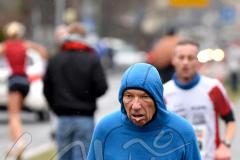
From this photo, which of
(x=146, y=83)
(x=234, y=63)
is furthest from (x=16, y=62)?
(x=234, y=63)

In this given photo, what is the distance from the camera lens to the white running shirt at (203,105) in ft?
27.6

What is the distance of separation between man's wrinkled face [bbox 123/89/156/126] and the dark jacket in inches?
194

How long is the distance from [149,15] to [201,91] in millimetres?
77264

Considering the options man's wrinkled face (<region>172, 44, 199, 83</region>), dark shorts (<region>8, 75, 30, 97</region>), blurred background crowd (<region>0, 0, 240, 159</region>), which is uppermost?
man's wrinkled face (<region>172, 44, 199, 83</region>)

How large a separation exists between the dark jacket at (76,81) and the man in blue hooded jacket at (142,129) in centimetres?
472

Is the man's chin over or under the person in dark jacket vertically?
over

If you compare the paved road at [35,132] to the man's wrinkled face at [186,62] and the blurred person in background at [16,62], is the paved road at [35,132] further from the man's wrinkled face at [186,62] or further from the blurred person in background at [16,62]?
the man's wrinkled face at [186,62]

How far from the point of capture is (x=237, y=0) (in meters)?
72.4

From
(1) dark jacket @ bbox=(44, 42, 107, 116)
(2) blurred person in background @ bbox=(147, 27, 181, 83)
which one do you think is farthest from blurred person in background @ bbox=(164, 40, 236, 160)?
(2) blurred person in background @ bbox=(147, 27, 181, 83)

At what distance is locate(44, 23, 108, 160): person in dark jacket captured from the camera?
1011 centimetres

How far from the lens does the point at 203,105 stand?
8430mm

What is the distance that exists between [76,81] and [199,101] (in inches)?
79.4

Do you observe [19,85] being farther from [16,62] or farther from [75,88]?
[75,88]

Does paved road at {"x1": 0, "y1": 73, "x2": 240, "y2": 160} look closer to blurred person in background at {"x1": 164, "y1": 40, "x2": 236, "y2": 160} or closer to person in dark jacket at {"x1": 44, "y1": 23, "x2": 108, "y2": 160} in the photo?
person in dark jacket at {"x1": 44, "y1": 23, "x2": 108, "y2": 160}
